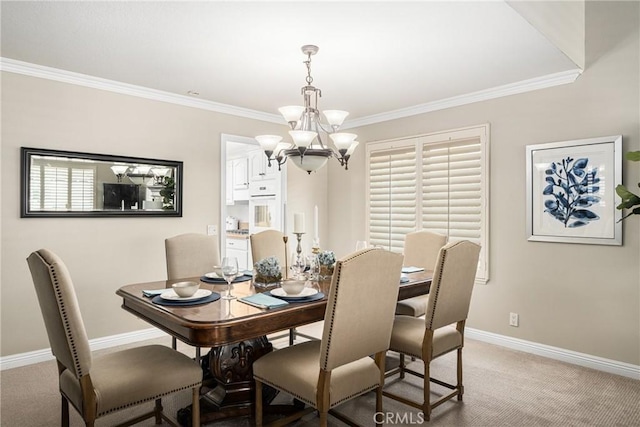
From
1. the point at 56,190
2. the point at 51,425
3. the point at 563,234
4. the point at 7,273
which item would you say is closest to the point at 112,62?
the point at 56,190

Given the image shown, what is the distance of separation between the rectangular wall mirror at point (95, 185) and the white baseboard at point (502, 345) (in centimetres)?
116

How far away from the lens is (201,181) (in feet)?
14.4

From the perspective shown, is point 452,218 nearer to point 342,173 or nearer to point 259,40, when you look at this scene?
point 342,173

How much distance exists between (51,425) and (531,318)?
3.78m

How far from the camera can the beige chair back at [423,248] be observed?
3.64 metres

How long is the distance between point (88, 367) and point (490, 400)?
8.06 ft

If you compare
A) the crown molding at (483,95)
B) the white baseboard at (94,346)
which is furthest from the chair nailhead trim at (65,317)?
the crown molding at (483,95)

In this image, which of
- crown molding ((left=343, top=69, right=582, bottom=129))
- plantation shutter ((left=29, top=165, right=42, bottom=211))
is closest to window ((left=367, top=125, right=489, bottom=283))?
crown molding ((left=343, top=69, right=582, bottom=129))

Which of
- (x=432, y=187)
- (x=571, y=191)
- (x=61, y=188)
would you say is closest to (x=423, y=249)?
(x=432, y=187)

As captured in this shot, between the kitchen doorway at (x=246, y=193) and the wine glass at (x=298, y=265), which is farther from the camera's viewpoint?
the kitchen doorway at (x=246, y=193)

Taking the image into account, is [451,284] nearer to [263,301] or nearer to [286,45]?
[263,301]

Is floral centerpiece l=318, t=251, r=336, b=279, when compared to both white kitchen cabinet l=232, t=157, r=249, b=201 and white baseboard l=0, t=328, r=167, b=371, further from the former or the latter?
white kitchen cabinet l=232, t=157, r=249, b=201

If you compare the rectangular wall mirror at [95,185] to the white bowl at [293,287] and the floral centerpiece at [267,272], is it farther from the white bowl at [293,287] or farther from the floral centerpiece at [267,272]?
the white bowl at [293,287]

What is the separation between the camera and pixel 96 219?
367 cm
